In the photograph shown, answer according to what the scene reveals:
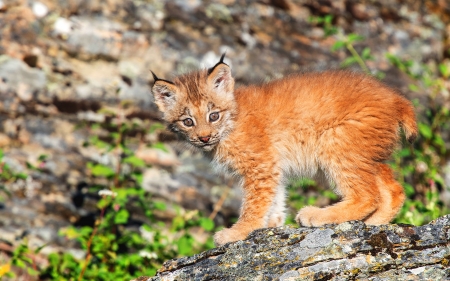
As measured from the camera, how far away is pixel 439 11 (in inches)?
370

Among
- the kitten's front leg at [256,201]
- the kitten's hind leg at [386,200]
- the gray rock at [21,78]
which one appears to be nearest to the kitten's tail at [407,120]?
the kitten's hind leg at [386,200]

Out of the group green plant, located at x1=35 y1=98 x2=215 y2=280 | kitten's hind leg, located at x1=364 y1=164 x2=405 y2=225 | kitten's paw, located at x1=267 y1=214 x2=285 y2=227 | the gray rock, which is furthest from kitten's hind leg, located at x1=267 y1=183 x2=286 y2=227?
Answer: the gray rock

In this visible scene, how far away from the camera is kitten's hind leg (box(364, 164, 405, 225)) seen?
205 inches

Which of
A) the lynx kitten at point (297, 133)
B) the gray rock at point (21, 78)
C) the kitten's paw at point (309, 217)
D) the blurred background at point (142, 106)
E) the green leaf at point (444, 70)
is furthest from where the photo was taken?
the green leaf at point (444, 70)

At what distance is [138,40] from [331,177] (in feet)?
13.4

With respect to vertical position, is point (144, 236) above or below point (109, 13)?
below

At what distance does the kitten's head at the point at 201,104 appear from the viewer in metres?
5.82

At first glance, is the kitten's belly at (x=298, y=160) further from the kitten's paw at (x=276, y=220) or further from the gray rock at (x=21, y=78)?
the gray rock at (x=21, y=78)

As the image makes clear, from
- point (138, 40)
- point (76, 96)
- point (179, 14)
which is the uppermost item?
point (179, 14)

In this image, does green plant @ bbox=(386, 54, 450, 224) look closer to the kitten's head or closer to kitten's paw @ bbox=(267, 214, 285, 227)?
kitten's paw @ bbox=(267, 214, 285, 227)

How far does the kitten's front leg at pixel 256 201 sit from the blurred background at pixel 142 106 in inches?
29.2

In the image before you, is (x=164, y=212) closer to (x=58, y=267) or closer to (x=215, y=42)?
(x=58, y=267)

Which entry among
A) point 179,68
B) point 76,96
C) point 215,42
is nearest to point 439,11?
point 215,42

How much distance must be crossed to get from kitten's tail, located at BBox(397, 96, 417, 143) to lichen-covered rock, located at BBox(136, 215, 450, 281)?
4.45 ft
